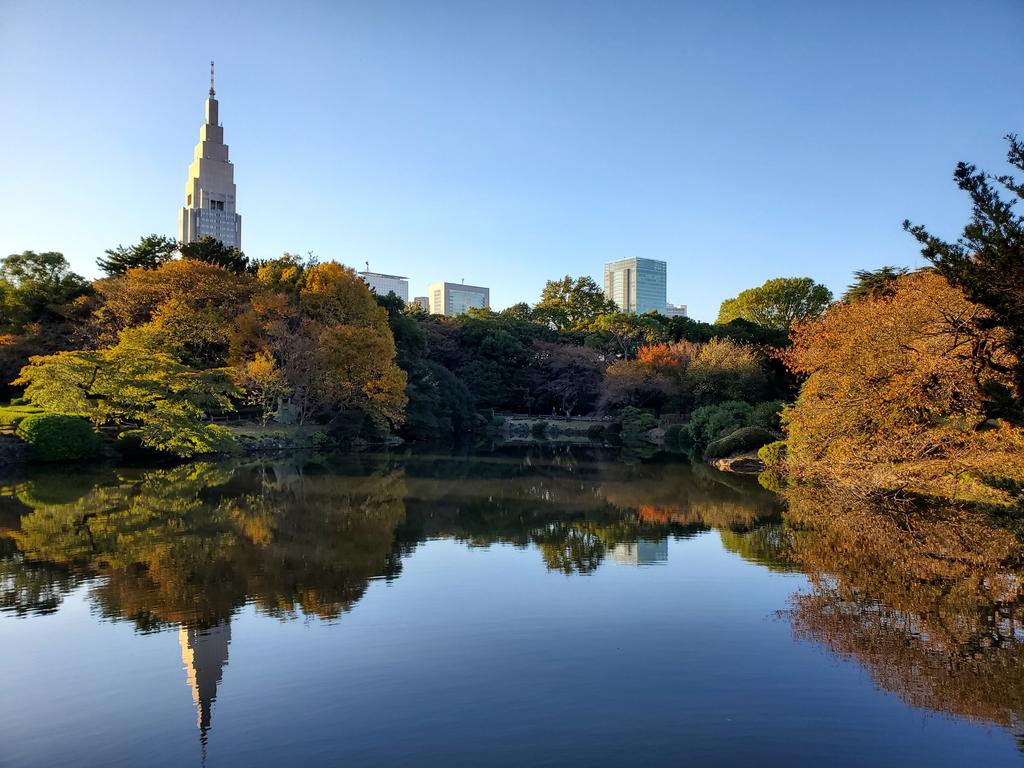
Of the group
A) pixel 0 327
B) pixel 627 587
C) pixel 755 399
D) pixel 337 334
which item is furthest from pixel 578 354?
pixel 627 587

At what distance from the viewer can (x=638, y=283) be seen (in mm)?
169000

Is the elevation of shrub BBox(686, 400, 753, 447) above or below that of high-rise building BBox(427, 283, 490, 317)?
below

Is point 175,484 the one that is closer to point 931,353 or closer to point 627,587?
point 627,587

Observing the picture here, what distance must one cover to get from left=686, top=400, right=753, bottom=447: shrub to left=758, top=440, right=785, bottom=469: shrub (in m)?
5.11

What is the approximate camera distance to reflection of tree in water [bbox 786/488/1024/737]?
545cm

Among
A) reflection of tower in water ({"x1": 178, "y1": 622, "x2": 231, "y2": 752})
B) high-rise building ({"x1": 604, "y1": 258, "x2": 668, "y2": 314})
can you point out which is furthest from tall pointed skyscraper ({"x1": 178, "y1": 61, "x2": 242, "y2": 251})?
high-rise building ({"x1": 604, "y1": 258, "x2": 668, "y2": 314})

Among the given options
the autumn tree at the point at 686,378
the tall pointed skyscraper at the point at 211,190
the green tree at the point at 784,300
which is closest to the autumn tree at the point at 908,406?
the autumn tree at the point at 686,378

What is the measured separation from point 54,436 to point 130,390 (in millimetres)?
2234

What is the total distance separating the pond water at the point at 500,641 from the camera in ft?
15.3

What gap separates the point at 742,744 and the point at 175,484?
14740 mm

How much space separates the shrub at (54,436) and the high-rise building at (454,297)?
13663 centimetres

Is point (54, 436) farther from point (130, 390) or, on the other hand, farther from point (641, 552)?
point (641, 552)

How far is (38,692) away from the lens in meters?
5.33

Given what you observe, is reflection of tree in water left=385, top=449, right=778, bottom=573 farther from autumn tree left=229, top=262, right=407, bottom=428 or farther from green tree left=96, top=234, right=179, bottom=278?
green tree left=96, top=234, right=179, bottom=278
